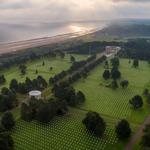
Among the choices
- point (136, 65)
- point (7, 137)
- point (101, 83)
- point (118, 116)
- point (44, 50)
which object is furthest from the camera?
point (44, 50)

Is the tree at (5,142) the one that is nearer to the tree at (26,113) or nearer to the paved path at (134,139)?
the tree at (26,113)

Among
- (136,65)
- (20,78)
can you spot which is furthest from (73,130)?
(136,65)

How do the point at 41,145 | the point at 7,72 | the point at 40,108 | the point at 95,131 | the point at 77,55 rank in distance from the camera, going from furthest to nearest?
the point at 77,55 → the point at 7,72 → the point at 40,108 → the point at 95,131 → the point at 41,145

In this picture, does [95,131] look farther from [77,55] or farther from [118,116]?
[77,55]

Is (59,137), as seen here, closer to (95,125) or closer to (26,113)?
(95,125)

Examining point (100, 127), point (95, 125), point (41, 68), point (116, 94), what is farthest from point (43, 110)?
point (41, 68)
